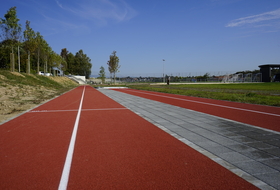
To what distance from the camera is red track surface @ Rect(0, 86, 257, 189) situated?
2.98m

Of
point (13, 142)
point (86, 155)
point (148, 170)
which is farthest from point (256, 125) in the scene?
point (13, 142)

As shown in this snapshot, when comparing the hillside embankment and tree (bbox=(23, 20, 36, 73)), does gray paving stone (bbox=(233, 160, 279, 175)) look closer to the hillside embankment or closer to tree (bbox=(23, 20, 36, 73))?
the hillside embankment

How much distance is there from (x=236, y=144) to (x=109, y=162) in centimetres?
290

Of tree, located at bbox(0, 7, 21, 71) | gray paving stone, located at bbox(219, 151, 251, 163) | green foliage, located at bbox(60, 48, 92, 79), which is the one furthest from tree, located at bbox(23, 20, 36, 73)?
Result: green foliage, located at bbox(60, 48, 92, 79)

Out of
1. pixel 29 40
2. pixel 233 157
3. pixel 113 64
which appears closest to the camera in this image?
pixel 233 157

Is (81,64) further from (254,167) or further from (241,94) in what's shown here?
(254,167)

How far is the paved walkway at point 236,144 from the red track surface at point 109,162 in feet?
0.89

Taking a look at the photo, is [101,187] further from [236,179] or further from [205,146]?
[205,146]

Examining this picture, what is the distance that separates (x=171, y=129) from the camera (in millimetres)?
6184

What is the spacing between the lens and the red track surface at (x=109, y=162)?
2977 mm

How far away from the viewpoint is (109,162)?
373 cm

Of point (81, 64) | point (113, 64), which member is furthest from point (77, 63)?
point (113, 64)

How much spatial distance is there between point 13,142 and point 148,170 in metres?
3.60

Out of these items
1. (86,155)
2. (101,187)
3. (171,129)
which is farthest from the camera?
(171,129)
